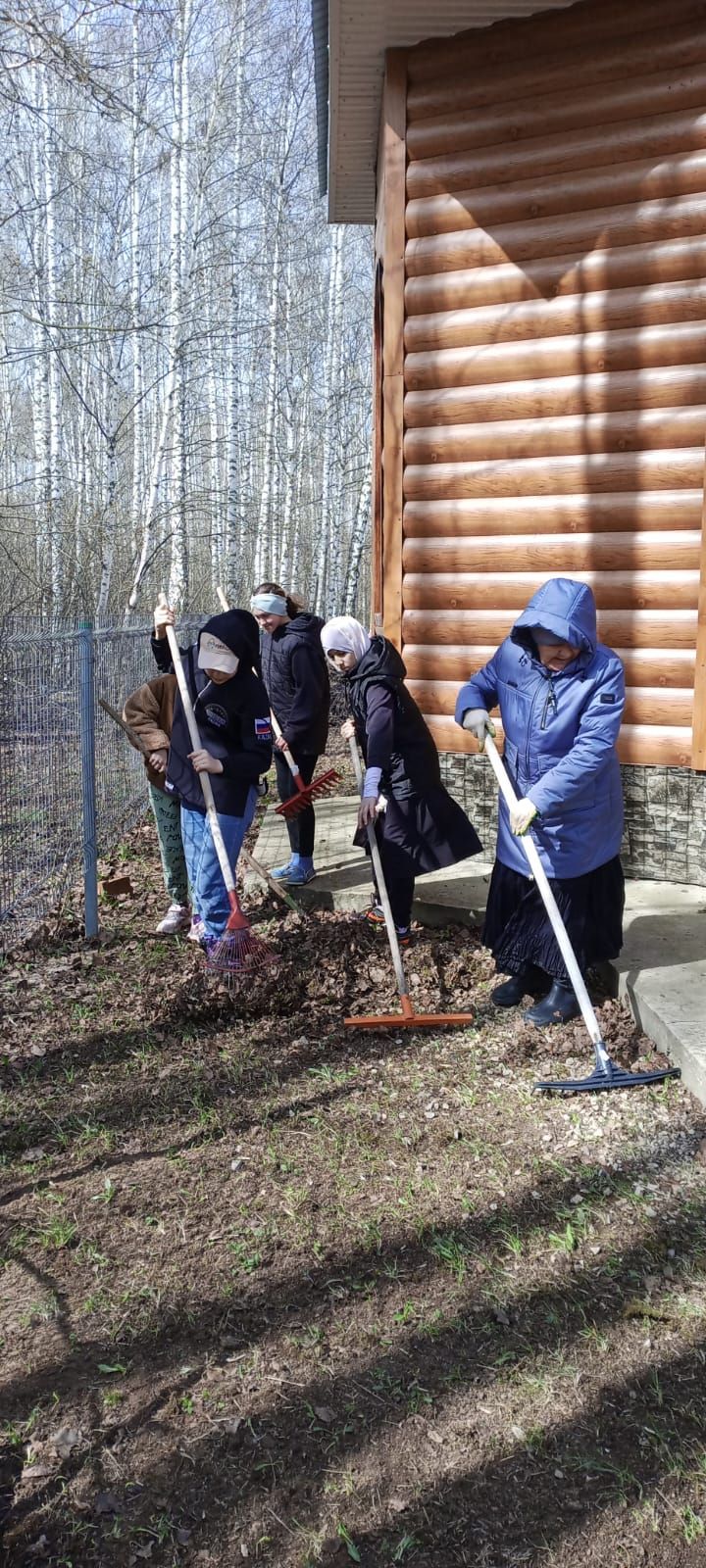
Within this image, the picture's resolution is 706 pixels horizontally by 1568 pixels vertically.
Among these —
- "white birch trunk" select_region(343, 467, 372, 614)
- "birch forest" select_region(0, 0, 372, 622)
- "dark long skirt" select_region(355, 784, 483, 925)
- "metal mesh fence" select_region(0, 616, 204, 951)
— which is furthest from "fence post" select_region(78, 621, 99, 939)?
"white birch trunk" select_region(343, 467, 372, 614)

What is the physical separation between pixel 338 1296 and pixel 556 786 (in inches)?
76.7

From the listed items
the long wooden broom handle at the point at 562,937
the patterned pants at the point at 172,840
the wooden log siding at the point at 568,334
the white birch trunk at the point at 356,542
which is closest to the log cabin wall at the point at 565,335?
the wooden log siding at the point at 568,334

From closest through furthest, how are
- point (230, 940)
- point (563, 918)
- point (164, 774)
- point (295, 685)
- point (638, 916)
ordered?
point (563, 918)
point (230, 940)
point (638, 916)
point (164, 774)
point (295, 685)

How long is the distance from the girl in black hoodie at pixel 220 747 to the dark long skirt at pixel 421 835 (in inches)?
25.9

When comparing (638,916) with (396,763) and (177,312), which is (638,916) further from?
(177,312)

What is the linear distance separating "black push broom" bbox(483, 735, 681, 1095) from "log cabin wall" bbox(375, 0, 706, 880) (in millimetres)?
2045

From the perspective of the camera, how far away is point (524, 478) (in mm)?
6035

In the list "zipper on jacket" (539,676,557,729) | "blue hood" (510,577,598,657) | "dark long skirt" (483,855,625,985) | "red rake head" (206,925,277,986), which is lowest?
"red rake head" (206,925,277,986)

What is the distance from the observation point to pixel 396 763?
5059mm

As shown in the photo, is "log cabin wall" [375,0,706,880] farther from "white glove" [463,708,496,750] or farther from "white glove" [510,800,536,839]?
"white glove" [510,800,536,839]

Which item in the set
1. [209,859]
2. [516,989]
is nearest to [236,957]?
[209,859]

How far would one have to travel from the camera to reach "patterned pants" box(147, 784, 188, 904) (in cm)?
573

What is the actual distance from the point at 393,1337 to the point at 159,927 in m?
3.38

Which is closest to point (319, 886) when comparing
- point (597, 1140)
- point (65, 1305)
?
point (597, 1140)
